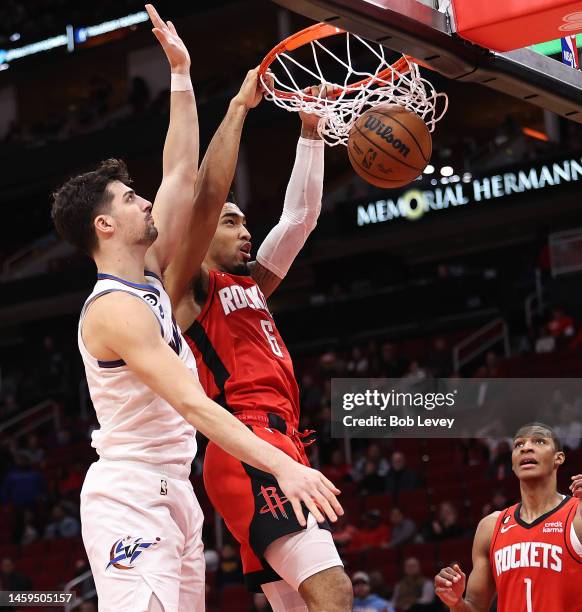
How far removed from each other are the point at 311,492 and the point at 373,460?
9.87 m

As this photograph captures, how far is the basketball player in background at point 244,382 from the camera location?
382cm

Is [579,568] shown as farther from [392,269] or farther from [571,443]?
[392,269]

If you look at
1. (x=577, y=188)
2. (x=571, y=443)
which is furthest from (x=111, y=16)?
(x=571, y=443)

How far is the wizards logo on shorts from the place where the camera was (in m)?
3.36

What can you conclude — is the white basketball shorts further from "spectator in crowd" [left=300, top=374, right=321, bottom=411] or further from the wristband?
"spectator in crowd" [left=300, top=374, right=321, bottom=411]

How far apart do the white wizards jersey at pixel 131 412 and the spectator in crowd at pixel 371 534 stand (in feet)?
26.3

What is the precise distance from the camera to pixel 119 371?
11.5 ft

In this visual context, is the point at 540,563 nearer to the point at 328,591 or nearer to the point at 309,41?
the point at 328,591

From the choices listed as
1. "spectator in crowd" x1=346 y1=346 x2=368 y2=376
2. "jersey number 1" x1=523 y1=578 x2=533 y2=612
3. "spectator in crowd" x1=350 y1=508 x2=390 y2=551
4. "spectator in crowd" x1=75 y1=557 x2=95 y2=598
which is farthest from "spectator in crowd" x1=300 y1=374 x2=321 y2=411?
"jersey number 1" x1=523 y1=578 x2=533 y2=612

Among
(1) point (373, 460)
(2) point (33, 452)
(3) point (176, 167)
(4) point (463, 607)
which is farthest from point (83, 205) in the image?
(2) point (33, 452)

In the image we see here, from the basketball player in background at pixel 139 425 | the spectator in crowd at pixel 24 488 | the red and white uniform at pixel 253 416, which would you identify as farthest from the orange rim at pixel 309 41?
the spectator in crowd at pixel 24 488

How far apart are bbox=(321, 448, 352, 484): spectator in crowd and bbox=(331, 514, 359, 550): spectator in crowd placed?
0.99 metres

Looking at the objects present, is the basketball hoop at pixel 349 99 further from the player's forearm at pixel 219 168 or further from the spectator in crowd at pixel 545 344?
the spectator in crowd at pixel 545 344

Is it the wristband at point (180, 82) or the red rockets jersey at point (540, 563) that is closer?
the wristband at point (180, 82)
